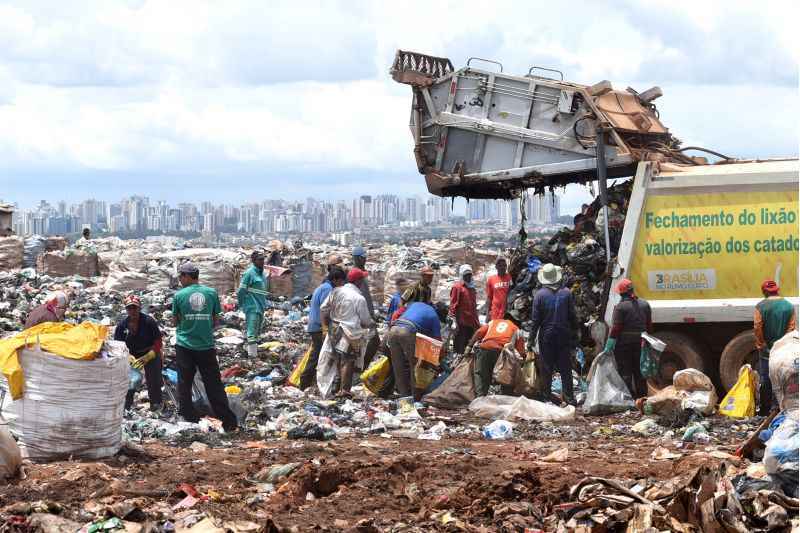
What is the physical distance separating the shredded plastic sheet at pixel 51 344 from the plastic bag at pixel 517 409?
3.71 m

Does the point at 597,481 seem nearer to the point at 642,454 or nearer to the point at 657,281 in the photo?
the point at 642,454

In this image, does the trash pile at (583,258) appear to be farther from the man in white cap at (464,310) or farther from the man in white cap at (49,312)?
the man in white cap at (49,312)

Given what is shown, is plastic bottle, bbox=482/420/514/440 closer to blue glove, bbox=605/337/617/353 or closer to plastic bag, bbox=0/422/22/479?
blue glove, bbox=605/337/617/353

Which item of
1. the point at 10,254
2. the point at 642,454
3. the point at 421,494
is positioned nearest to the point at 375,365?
the point at 642,454

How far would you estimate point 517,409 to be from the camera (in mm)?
10430

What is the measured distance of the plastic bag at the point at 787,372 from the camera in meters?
6.48

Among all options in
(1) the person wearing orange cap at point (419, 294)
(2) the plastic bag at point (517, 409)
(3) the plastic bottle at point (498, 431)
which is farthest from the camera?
(1) the person wearing orange cap at point (419, 294)

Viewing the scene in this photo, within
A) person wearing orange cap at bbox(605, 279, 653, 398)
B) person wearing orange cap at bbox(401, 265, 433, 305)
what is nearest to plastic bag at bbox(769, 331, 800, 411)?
person wearing orange cap at bbox(605, 279, 653, 398)

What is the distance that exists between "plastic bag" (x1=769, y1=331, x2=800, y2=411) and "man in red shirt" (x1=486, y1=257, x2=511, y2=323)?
5.61 meters

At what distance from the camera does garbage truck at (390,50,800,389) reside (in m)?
10.8

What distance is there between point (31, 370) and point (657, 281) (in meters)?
5.67

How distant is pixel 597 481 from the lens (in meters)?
6.43

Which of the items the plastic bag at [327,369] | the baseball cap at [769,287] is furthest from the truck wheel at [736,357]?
the plastic bag at [327,369]

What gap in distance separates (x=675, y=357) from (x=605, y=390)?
0.92m
